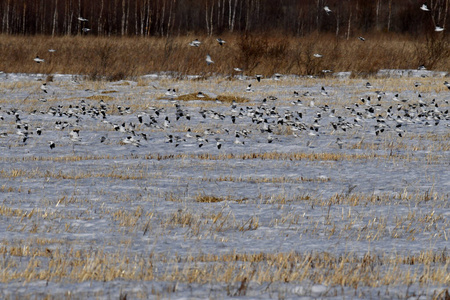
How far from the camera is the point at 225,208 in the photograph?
25.6 ft

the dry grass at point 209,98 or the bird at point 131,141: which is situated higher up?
the bird at point 131,141

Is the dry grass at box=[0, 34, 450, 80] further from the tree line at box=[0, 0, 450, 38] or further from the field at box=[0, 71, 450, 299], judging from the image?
the tree line at box=[0, 0, 450, 38]

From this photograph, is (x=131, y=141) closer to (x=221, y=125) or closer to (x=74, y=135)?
(x=74, y=135)

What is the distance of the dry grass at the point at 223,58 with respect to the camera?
1113 inches

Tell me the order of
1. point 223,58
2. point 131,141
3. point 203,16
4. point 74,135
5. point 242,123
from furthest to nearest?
point 203,16
point 223,58
point 242,123
point 74,135
point 131,141

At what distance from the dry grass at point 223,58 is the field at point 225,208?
10834 mm

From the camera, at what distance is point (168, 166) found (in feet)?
36.2

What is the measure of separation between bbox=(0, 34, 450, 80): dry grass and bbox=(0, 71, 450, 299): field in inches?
427

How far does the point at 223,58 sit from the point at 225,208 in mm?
22598

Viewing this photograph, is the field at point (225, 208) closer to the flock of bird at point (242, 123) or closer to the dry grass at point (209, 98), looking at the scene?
the flock of bird at point (242, 123)

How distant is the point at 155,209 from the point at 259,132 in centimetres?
799

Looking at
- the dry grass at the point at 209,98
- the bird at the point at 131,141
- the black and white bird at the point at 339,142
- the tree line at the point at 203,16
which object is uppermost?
the tree line at the point at 203,16

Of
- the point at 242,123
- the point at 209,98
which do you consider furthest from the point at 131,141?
the point at 209,98

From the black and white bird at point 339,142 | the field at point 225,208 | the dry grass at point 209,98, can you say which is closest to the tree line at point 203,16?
the dry grass at point 209,98
